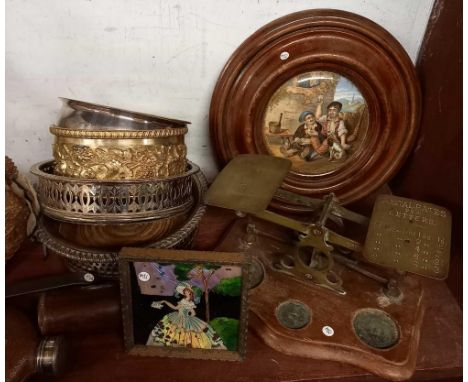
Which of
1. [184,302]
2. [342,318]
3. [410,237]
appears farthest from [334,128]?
[184,302]

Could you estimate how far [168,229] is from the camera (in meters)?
0.67

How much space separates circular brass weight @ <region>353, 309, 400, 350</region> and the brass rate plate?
12 centimetres

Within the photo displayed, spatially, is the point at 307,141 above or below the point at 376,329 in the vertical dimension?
above

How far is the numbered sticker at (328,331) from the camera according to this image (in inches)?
21.7

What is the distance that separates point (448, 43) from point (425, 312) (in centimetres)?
57

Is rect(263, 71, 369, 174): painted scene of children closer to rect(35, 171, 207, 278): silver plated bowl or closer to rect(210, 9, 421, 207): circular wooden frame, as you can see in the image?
rect(210, 9, 421, 207): circular wooden frame

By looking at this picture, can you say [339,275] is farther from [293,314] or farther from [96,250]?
[96,250]

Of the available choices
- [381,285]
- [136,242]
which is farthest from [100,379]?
[381,285]

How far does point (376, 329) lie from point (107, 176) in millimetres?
532

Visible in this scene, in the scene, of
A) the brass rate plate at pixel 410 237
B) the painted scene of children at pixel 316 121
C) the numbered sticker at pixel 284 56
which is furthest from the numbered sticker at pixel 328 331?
the numbered sticker at pixel 284 56

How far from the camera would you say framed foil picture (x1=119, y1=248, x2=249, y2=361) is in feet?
1.49

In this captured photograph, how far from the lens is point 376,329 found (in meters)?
0.57

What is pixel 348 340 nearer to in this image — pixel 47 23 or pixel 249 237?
pixel 249 237

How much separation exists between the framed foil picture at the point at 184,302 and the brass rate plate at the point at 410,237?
0.79 ft
